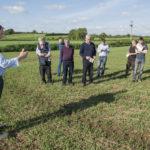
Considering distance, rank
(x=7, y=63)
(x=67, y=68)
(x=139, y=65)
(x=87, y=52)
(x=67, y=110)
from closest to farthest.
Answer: (x=7, y=63) → (x=67, y=110) → (x=87, y=52) → (x=67, y=68) → (x=139, y=65)

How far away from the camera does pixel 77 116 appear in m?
9.98

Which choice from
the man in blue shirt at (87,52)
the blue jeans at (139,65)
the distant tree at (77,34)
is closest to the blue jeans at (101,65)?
the blue jeans at (139,65)

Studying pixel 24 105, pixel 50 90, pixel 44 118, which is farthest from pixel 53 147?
pixel 50 90

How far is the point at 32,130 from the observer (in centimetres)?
868

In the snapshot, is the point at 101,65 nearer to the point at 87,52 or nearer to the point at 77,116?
the point at 87,52

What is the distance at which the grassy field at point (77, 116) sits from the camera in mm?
7789

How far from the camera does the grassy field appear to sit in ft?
25.6

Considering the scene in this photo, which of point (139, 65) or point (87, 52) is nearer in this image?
point (87, 52)

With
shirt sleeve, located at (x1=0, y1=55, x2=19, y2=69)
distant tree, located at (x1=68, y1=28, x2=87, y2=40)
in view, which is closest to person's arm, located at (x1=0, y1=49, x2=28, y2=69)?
shirt sleeve, located at (x1=0, y1=55, x2=19, y2=69)

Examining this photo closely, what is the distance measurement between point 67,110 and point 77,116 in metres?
0.87

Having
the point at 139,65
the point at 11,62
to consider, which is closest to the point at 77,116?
the point at 11,62

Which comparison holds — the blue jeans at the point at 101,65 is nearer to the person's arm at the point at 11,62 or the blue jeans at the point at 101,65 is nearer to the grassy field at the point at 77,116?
the grassy field at the point at 77,116

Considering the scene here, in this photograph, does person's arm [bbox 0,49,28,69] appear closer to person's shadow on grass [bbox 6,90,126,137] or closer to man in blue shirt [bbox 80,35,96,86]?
person's shadow on grass [bbox 6,90,126,137]

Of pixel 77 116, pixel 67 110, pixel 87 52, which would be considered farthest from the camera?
pixel 87 52
